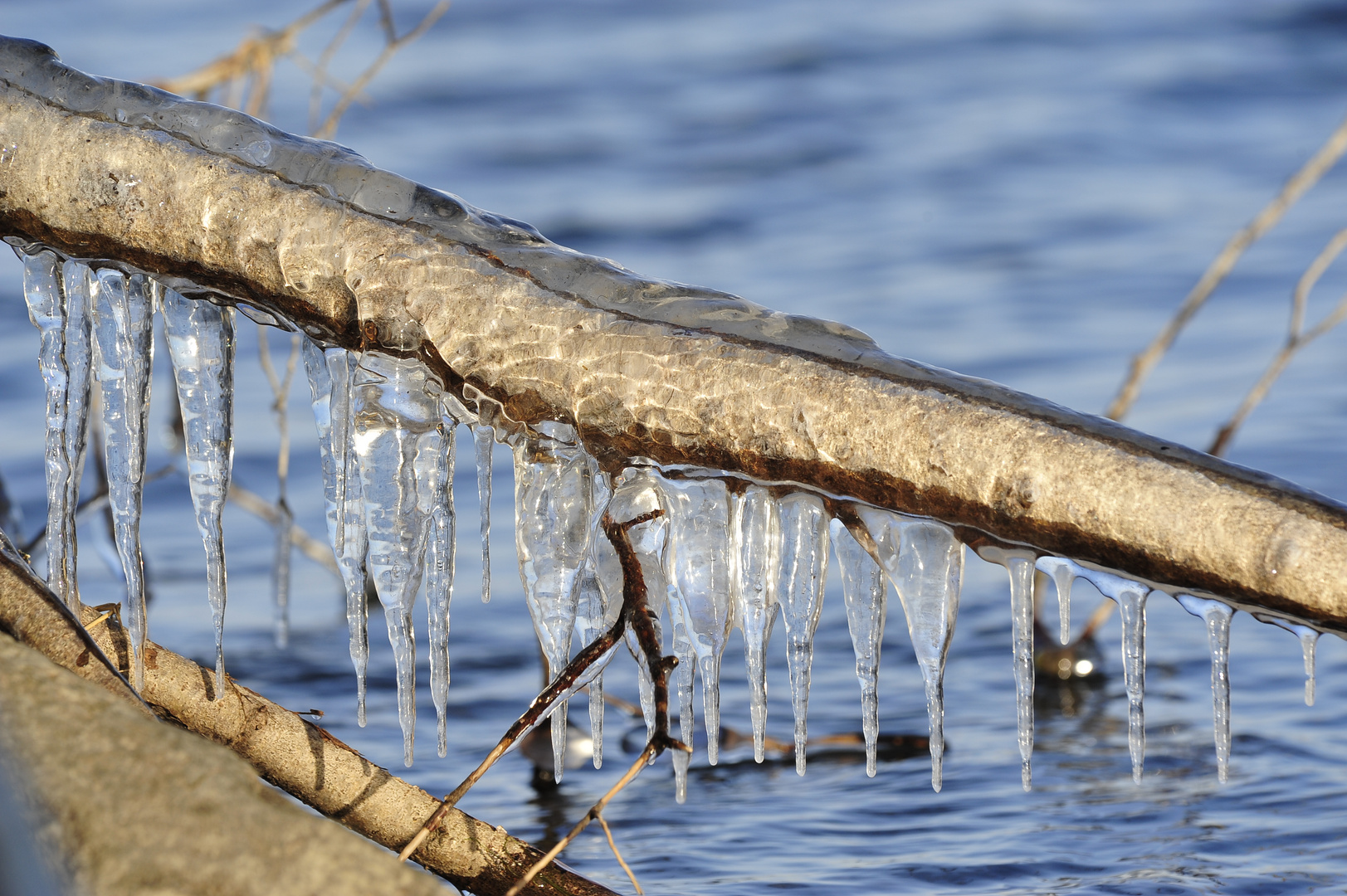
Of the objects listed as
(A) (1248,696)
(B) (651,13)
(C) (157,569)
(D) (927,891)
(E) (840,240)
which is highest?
(B) (651,13)

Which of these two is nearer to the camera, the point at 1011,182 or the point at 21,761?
the point at 21,761

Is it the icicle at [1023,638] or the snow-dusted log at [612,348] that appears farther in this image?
the icicle at [1023,638]

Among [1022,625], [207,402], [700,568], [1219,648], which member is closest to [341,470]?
[207,402]

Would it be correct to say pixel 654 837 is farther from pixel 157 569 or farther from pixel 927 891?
pixel 157 569

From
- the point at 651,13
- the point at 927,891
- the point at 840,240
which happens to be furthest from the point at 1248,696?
the point at 651,13

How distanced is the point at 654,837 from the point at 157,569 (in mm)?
2699

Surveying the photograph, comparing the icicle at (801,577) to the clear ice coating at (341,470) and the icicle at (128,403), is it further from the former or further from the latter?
the icicle at (128,403)

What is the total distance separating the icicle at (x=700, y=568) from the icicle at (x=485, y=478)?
269 millimetres

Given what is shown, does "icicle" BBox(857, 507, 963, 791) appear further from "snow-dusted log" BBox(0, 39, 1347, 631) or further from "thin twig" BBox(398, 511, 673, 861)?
"thin twig" BBox(398, 511, 673, 861)

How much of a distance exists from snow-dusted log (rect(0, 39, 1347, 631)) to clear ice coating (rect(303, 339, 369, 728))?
0.08m

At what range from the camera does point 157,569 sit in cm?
514

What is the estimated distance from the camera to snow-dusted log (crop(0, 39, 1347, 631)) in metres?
1.66

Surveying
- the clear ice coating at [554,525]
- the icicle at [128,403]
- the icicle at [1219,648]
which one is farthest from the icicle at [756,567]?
the icicle at [128,403]

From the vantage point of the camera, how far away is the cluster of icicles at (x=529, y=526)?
1.94 m
